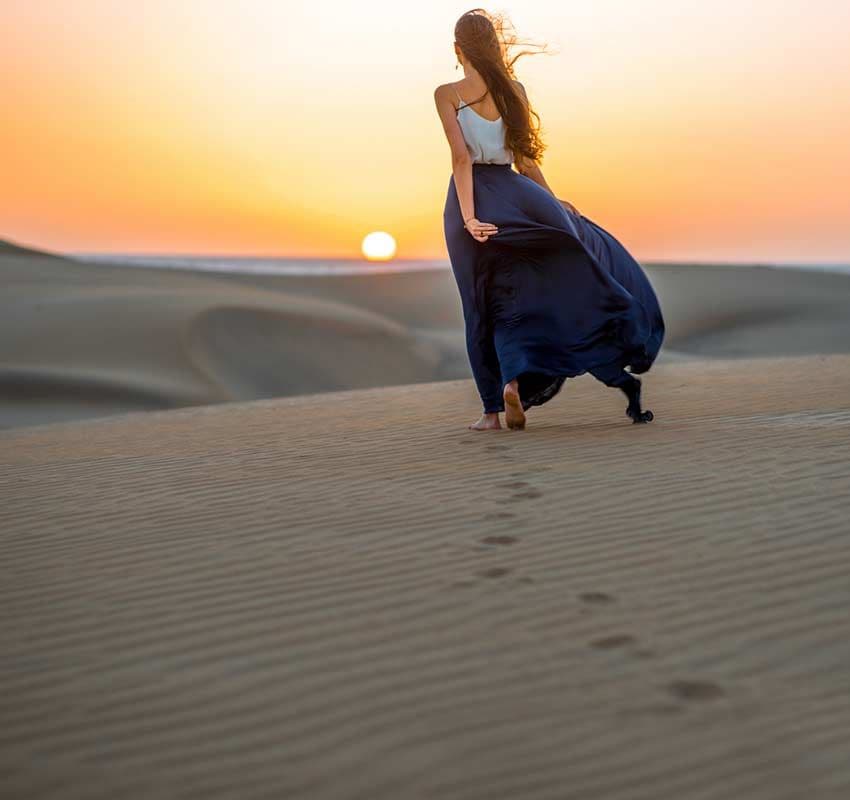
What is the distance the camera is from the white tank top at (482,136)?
671cm

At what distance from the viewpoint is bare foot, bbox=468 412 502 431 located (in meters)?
7.49

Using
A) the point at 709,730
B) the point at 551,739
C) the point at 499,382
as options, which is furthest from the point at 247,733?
the point at 499,382

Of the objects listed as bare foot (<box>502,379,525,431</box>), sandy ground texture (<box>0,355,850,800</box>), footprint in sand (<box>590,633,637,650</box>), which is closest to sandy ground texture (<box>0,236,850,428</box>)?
bare foot (<box>502,379,525,431</box>)

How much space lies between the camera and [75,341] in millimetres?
26094

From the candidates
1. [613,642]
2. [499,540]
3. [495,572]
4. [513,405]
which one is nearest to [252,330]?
[513,405]

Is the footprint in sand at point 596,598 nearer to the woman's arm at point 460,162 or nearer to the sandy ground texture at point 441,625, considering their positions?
the sandy ground texture at point 441,625

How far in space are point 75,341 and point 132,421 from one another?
1611 cm

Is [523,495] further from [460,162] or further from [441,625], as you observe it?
[460,162]

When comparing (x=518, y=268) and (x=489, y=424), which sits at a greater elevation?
(x=518, y=268)

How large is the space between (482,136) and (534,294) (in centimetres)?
91

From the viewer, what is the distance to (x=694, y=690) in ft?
10.6

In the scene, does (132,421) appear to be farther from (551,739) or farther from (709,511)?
(551,739)

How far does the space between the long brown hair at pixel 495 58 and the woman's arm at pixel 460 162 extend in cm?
17

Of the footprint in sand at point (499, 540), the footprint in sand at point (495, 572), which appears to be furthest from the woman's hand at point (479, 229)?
the footprint in sand at point (495, 572)
